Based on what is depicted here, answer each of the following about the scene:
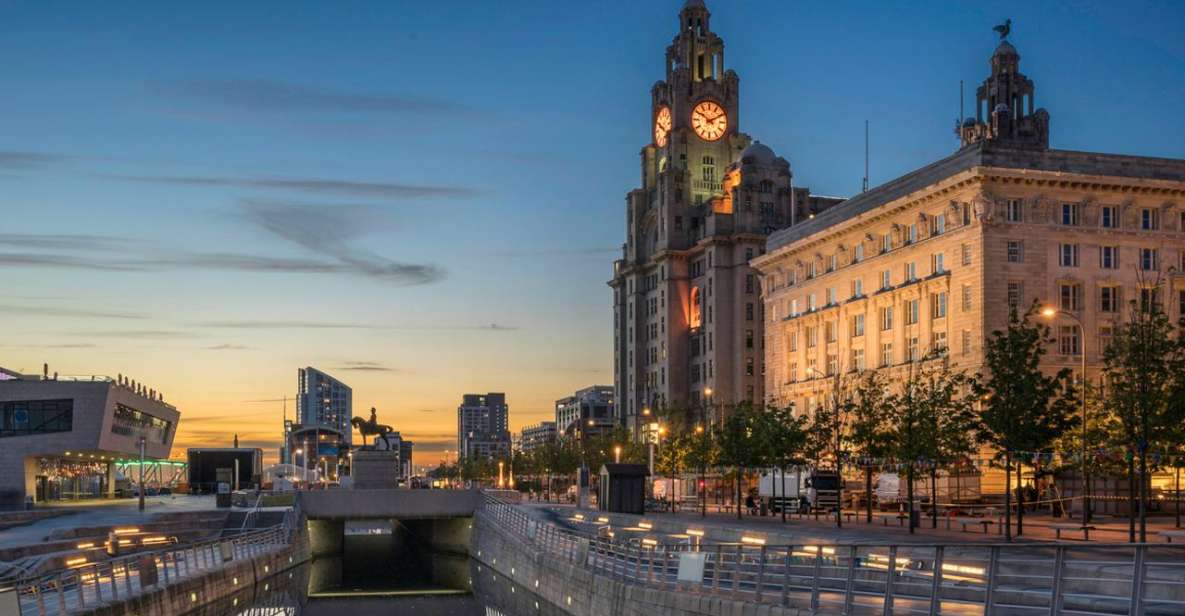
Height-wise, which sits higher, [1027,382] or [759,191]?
[759,191]

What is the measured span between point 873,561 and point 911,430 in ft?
104

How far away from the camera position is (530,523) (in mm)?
71250

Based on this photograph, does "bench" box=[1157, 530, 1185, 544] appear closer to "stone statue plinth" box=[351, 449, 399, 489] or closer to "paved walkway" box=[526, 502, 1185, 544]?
"paved walkway" box=[526, 502, 1185, 544]

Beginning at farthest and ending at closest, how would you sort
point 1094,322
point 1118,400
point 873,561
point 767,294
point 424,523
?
point 767,294
point 424,523
point 1094,322
point 1118,400
point 873,561

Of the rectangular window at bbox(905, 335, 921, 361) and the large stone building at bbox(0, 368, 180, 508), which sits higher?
the rectangular window at bbox(905, 335, 921, 361)

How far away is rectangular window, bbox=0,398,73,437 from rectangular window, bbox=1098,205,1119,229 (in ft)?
280

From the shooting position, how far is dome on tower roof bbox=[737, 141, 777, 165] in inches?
7416

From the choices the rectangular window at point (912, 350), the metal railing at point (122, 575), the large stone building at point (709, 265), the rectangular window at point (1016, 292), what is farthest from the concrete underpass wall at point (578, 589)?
the large stone building at point (709, 265)

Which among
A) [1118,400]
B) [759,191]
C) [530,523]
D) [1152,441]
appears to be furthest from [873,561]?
[759,191]

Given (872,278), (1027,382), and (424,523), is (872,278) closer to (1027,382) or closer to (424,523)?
(424,523)

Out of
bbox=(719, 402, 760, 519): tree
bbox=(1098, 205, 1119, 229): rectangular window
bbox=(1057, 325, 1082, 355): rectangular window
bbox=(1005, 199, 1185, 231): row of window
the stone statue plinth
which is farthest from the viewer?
bbox=(1098, 205, 1119, 229): rectangular window

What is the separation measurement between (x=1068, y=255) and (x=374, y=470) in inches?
2074

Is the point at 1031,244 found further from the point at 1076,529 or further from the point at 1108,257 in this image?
the point at 1076,529

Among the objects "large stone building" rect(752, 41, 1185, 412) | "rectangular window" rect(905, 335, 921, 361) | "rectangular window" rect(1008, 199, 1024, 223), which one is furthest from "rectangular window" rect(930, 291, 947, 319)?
"rectangular window" rect(1008, 199, 1024, 223)
